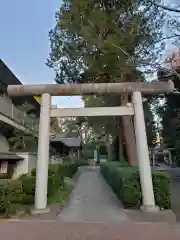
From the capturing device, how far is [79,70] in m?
19.5

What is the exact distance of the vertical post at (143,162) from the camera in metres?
9.47

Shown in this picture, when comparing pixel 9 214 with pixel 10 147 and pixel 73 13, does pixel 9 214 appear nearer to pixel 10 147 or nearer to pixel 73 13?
pixel 73 13

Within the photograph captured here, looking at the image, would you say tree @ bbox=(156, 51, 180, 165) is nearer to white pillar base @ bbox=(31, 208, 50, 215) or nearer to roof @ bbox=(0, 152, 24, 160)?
roof @ bbox=(0, 152, 24, 160)

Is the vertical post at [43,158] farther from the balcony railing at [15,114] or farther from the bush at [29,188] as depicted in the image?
the balcony railing at [15,114]

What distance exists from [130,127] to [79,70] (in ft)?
14.6

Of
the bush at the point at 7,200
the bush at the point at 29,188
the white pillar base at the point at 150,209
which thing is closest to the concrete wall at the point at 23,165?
the bush at the point at 29,188

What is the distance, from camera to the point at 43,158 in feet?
32.8

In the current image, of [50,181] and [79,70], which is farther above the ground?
[79,70]

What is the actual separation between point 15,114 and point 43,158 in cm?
1152

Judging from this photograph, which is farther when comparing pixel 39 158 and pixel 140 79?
pixel 140 79

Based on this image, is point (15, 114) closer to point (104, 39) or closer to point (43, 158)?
point (104, 39)

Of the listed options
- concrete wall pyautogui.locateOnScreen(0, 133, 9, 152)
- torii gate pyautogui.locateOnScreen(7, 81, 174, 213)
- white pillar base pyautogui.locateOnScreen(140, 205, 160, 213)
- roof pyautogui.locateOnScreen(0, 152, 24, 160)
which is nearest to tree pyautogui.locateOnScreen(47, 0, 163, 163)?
torii gate pyautogui.locateOnScreen(7, 81, 174, 213)

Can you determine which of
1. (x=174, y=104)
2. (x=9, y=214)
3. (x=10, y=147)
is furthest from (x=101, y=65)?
(x=174, y=104)

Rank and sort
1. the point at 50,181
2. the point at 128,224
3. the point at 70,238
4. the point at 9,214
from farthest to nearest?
the point at 50,181 → the point at 9,214 → the point at 128,224 → the point at 70,238
